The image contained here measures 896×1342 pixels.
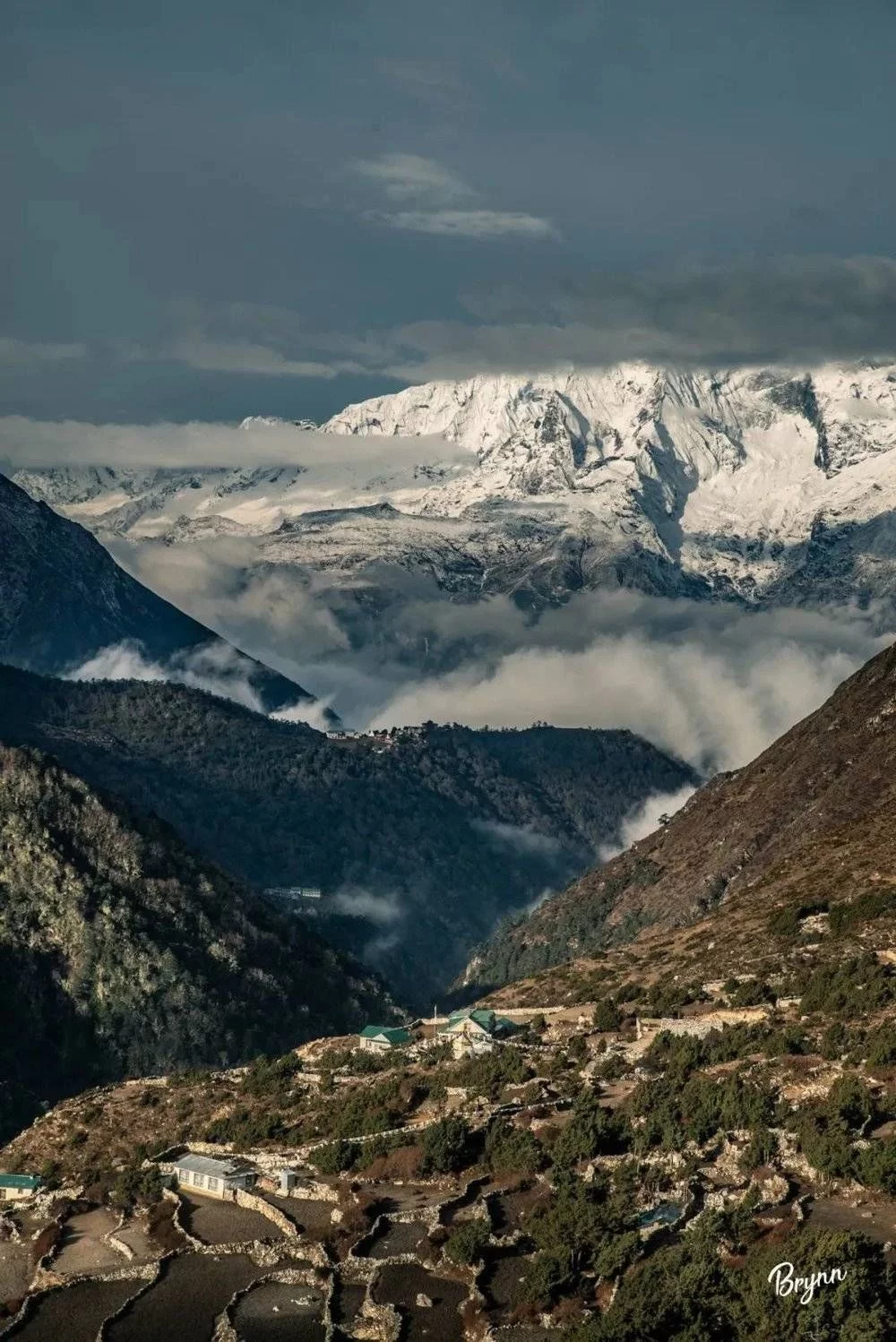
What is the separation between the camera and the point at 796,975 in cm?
16175

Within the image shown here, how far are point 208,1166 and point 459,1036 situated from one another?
3871 cm

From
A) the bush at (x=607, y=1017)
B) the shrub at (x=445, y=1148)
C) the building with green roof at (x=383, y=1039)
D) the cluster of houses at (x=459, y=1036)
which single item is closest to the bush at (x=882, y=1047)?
the shrub at (x=445, y=1148)

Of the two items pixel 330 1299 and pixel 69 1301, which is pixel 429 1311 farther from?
pixel 69 1301

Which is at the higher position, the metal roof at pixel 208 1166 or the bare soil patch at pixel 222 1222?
the metal roof at pixel 208 1166

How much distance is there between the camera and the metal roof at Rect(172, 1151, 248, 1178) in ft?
446

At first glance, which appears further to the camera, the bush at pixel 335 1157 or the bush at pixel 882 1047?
the bush at pixel 335 1157

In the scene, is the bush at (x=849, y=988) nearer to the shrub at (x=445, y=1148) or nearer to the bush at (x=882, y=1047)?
the bush at (x=882, y=1047)

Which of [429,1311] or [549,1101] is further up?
[549,1101]

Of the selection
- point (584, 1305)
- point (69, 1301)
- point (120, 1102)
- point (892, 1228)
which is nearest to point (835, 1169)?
point (892, 1228)

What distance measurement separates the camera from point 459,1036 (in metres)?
173

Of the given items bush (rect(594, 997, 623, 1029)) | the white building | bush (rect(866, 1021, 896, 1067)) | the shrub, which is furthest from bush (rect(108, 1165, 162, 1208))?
bush (rect(866, 1021, 896, 1067))

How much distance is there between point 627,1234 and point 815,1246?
1140 cm
